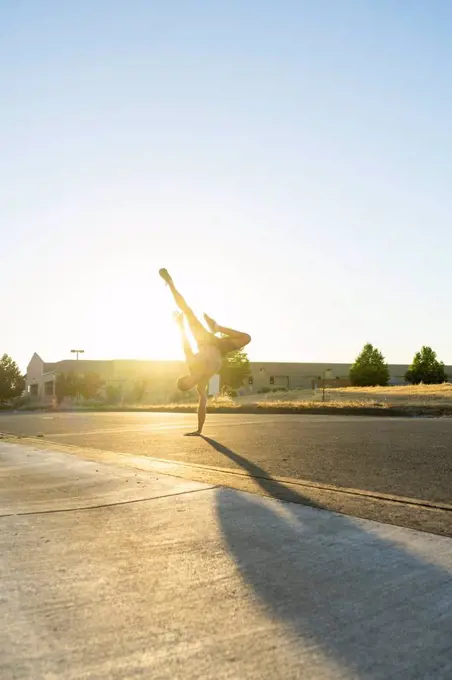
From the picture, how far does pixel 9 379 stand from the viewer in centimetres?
7150

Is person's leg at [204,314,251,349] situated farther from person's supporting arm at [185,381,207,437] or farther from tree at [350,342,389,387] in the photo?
tree at [350,342,389,387]

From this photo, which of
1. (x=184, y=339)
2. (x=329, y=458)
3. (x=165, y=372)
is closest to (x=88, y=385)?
(x=165, y=372)

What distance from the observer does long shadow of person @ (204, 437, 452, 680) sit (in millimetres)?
1987

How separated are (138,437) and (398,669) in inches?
394

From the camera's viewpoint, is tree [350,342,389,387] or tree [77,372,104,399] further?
tree [77,372,104,399]

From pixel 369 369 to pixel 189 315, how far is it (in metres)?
49.8

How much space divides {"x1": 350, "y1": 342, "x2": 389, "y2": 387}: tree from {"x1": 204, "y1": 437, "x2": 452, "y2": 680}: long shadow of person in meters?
55.7

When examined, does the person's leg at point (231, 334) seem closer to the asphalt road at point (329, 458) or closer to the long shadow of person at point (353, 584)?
the asphalt road at point (329, 458)

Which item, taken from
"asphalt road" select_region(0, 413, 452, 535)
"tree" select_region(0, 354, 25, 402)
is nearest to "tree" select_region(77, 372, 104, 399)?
"tree" select_region(0, 354, 25, 402)

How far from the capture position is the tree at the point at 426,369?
62.6 m

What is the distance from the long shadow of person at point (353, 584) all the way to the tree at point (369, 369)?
55.7 m

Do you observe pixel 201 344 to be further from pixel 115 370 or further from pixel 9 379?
pixel 115 370

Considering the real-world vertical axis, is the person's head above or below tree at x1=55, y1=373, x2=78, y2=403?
below

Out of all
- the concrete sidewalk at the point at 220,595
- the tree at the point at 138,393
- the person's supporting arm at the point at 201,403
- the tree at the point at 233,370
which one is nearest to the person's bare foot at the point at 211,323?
the person's supporting arm at the point at 201,403
